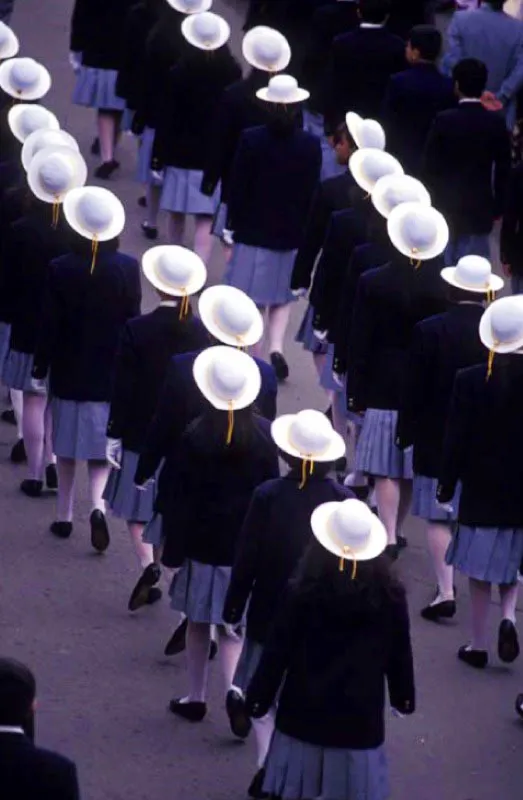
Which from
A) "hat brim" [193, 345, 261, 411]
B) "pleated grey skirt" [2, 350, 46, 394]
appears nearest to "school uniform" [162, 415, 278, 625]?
"hat brim" [193, 345, 261, 411]

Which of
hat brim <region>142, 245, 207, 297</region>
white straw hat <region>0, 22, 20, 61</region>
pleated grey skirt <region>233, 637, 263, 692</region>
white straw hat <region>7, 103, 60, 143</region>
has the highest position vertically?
hat brim <region>142, 245, 207, 297</region>

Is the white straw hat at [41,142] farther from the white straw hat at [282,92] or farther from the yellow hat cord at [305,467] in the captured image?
the yellow hat cord at [305,467]

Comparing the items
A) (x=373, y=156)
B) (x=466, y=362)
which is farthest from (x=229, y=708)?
(x=373, y=156)

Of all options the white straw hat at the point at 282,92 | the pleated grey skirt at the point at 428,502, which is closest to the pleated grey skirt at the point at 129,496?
the pleated grey skirt at the point at 428,502

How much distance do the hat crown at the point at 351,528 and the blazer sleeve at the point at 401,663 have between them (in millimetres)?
263

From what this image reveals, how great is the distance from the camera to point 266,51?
15.8 metres

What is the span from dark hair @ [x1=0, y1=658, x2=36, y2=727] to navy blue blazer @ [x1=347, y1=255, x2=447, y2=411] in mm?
4680

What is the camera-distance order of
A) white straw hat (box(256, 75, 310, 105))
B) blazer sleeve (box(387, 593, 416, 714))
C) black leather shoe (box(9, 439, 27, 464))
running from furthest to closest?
white straw hat (box(256, 75, 310, 105)) → black leather shoe (box(9, 439, 27, 464)) → blazer sleeve (box(387, 593, 416, 714))

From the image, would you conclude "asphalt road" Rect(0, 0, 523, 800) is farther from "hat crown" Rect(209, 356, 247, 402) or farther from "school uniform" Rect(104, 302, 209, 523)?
"hat crown" Rect(209, 356, 247, 402)

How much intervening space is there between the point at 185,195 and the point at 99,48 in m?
2.66

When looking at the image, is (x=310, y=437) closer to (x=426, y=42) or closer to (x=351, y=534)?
(x=351, y=534)

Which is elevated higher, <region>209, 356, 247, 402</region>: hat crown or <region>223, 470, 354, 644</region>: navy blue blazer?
<region>209, 356, 247, 402</region>: hat crown

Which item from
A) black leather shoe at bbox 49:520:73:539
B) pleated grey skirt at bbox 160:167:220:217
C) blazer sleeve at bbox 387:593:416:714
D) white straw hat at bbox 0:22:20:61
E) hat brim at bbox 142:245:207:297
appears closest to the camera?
blazer sleeve at bbox 387:593:416:714

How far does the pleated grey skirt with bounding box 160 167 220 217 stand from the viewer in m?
16.8
